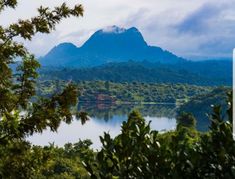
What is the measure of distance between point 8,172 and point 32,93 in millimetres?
2037

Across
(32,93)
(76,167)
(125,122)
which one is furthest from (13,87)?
(76,167)

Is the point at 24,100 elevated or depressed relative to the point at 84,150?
elevated

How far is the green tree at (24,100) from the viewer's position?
35.7 feet

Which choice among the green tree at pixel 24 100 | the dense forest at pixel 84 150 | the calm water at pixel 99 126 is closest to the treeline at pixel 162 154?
the dense forest at pixel 84 150

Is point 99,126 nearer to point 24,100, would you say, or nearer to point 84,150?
point 84,150

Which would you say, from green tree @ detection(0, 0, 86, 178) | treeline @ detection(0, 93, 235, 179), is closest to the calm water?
green tree @ detection(0, 0, 86, 178)

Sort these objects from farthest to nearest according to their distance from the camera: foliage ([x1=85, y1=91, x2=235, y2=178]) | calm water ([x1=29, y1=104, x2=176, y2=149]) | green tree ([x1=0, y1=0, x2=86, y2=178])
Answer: calm water ([x1=29, y1=104, x2=176, y2=149])
green tree ([x1=0, y1=0, x2=86, y2=178])
foliage ([x1=85, y1=91, x2=235, y2=178])

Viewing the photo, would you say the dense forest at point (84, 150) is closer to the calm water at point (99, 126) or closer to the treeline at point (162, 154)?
the treeline at point (162, 154)

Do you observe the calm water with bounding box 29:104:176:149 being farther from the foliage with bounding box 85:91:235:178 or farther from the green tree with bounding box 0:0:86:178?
the foliage with bounding box 85:91:235:178

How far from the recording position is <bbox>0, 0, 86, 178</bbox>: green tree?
1089 cm

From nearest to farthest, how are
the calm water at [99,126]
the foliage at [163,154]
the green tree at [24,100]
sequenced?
the foliage at [163,154] < the green tree at [24,100] < the calm water at [99,126]

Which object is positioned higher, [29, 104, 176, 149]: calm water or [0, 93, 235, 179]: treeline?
[0, 93, 235, 179]: treeline

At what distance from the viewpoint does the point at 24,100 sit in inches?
463

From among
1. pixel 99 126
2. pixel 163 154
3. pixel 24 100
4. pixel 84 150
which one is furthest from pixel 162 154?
pixel 99 126
